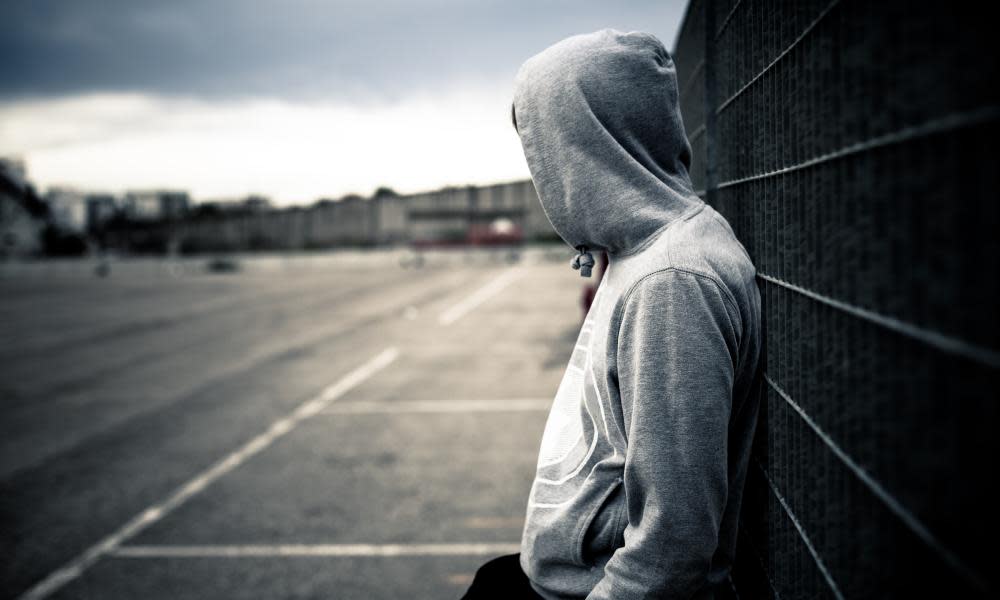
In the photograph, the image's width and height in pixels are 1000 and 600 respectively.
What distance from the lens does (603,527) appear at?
1.62 metres

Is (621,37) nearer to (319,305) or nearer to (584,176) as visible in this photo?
(584,176)

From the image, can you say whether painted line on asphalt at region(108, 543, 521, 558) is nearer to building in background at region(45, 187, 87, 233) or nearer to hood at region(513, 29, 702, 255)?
hood at region(513, 29, 702, 255)

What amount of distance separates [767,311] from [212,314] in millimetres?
18723

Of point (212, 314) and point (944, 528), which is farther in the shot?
point (212, 314)

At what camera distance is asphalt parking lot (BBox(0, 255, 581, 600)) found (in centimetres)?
468

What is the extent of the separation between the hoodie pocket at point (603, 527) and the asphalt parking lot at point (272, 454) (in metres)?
2.85

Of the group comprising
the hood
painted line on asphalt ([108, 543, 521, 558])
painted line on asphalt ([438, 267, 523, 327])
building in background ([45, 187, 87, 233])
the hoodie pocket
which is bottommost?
painted line on asphalt ([108, 543, 521, 558])

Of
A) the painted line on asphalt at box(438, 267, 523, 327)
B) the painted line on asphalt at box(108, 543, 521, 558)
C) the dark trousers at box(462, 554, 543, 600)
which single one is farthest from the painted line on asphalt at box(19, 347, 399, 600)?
the painted line on asphalt at box(438, 267, 523, 327)

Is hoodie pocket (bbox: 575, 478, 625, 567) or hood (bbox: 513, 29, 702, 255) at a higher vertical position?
hood (bbox: 513, 29, 702, 255)

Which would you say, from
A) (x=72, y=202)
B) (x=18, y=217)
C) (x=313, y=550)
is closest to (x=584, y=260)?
(x=313, y=550)

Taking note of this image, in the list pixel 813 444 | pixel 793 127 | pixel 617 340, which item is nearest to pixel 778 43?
pixel 793 127

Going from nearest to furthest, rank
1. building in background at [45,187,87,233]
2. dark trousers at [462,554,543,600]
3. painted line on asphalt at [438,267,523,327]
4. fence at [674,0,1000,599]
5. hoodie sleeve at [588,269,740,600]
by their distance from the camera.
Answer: fence at [674,0,1000,599], hoodie sleeve at [588,269,740,600], dark trousers at [462,554,543,600], painted line on asphalt at [438,267,523,327], building in background at [45,187,87,233]

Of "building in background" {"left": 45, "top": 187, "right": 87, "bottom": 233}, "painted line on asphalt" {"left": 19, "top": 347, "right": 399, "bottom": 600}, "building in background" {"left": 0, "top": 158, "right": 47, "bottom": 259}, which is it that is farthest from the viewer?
"building in background" {"left": 45, "top": 187, "right": 87, "bottom": 233}

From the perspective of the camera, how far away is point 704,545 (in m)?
1.44
